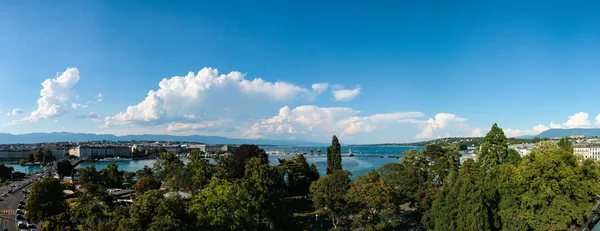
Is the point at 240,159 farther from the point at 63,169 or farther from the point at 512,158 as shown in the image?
the point at 63,169

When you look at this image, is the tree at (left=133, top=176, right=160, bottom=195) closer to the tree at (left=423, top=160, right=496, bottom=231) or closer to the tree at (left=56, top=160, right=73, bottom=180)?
the tree at (left=423, top=160, right=496, bottom=231)

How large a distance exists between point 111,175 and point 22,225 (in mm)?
21534

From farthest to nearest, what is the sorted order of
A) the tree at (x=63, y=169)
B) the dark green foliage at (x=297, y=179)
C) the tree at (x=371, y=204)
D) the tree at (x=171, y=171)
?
1. the tree at (x=63, y=169)
2. the dark green foliage at (x=297, y=179)
3. the tree at (x=171, y=171)
4. the tree at (x=371, y=204)

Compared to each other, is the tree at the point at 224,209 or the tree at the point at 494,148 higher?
the tree at the point at 494,148

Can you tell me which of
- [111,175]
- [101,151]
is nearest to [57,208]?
[111,175]

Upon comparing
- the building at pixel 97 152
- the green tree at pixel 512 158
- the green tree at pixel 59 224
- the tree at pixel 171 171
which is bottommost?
the building at pixel 97 152

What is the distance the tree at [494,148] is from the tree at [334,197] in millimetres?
14999

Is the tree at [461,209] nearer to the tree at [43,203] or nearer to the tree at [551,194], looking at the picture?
the tree at [551,194]

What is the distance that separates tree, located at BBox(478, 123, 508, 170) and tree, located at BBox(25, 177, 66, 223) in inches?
1357

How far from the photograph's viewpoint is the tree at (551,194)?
20.2 m

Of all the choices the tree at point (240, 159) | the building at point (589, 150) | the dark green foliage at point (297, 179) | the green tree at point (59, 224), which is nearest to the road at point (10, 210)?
the green tree at point (59, 224)

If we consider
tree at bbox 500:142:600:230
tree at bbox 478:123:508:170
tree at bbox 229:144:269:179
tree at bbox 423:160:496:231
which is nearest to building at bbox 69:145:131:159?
tree at bbox 229:144:269:179

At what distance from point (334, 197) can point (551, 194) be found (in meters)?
12.0

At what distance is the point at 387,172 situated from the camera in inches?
1299
